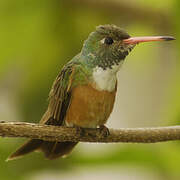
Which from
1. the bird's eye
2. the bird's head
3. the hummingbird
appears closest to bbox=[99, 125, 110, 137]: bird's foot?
the hummingbird

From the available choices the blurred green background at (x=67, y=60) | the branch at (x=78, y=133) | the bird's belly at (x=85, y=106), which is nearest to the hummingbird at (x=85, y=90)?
the bird's belly at (x=85, y=106)

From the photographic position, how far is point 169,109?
140 inches

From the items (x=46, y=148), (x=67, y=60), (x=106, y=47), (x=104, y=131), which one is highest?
(x=106, y=47)

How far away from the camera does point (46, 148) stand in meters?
2.97

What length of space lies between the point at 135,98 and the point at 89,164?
1931 millimetres

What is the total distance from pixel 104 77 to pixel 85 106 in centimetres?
19

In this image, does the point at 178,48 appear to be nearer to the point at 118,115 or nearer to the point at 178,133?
the point at 178,133

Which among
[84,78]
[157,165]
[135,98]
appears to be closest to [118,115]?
[135,98]

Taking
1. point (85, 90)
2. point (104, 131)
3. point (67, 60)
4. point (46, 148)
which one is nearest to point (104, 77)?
point (85, 90)

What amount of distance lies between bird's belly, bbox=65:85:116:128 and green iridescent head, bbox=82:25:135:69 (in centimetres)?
15

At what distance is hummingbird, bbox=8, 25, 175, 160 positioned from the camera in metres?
2.90

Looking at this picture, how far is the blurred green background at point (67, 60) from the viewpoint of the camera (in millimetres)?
3576

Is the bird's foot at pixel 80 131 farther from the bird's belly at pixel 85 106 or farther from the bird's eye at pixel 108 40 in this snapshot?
the bird's eye at pixel 108 40

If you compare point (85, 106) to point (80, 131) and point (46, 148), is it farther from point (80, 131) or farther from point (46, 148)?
point (46, 148)
